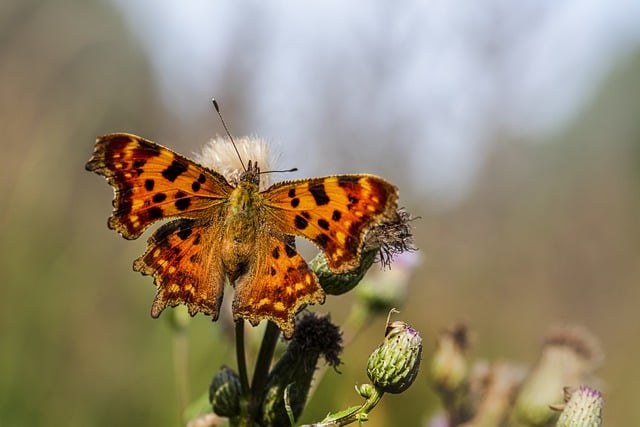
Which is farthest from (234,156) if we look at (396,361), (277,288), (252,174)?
Result: (396,361)

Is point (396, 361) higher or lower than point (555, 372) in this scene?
lower

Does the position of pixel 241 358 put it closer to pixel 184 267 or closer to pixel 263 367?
pixel 263 367

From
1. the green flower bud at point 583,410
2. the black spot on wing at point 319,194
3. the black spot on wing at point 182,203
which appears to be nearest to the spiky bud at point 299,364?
the black spot on wing at point 319,194

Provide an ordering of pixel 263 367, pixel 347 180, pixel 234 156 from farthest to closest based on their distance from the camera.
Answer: pixel 234 156 < pixel 263 367 < pixel 347 180

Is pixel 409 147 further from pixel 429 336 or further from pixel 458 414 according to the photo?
pixel 458 414

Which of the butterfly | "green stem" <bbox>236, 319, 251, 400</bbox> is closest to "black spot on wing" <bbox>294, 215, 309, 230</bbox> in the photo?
the butterfly
